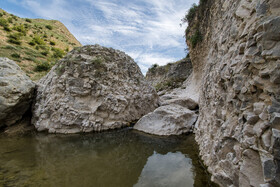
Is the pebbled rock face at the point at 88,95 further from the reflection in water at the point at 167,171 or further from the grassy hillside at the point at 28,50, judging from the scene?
the grassy hillside at the point at 28,50

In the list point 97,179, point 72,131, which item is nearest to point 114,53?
point 72,131

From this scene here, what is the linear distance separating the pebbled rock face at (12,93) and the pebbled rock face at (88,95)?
0.67 m

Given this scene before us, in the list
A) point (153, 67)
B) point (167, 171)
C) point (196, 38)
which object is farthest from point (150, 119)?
point (153, 67)

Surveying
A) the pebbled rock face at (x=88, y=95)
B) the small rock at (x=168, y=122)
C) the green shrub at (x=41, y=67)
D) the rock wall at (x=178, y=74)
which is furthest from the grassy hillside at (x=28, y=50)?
the rock wall at (x=178, y=74)

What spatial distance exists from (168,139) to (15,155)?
6.15m

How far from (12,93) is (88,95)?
3.75 meters

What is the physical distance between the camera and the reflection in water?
13.0ft

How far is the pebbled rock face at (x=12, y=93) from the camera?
762 cm

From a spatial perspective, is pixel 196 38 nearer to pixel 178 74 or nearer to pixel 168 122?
pixel 178 74

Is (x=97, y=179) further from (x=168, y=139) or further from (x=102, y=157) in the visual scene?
(x=168, y=139)

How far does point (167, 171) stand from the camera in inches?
178

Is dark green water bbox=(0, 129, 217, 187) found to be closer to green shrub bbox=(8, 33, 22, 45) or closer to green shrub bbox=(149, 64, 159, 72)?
green shrub bbox=(8, 33, 22, 45)

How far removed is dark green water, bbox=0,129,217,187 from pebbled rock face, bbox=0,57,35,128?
4.53 ft

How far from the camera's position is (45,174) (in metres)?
4.26
